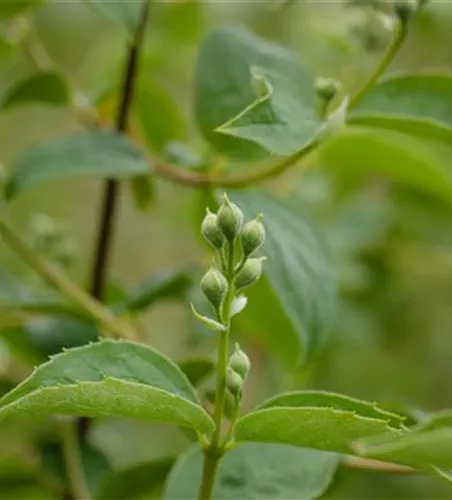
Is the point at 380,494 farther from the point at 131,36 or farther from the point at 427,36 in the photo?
the point at 131,36

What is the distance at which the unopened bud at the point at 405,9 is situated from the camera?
0.53 metres

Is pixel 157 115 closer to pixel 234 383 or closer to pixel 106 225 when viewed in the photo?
pixel 106 225

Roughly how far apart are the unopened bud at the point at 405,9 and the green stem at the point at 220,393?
7.2 inches

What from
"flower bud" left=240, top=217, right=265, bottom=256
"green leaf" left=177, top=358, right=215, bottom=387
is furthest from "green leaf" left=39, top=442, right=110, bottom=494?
"flower bud" left=240, top=217, right=265, bottom=256

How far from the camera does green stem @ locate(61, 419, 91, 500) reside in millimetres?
677

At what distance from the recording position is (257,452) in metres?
0.54

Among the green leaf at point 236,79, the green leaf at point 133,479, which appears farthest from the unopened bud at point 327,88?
the green leaf at point 133,479

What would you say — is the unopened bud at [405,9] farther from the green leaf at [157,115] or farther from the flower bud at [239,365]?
the green leaf at [157,115]

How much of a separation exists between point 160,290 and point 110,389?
1.06 ft

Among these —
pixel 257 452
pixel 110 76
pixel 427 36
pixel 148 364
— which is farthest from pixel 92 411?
pixel 427 36

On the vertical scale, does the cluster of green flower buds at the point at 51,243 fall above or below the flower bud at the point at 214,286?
below

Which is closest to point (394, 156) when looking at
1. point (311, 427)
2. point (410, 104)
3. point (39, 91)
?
point (410, 104)

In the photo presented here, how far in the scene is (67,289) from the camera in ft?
2.26

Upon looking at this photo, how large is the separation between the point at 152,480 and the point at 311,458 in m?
0.16
